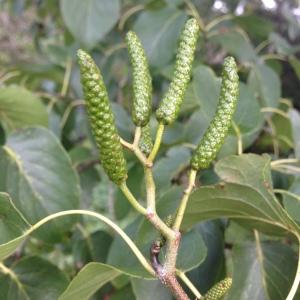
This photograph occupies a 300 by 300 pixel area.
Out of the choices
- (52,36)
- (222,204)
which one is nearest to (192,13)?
(222,204)

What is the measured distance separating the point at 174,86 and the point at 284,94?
157 cm

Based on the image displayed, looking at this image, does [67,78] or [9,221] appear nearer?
[9,221]

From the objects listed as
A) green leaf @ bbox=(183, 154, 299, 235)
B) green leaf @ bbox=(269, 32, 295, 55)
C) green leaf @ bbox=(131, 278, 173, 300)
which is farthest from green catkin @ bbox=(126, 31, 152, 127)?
green leaf @ bbox=(269, 32, 295, 55)

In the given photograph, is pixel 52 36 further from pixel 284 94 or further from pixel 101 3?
pixel 101 3

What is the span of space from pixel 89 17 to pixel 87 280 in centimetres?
87

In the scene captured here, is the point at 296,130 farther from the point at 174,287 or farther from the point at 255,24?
the point at 255,24

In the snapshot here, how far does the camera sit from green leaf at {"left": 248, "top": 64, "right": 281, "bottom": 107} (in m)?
1.34

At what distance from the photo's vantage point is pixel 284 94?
6.82 feet

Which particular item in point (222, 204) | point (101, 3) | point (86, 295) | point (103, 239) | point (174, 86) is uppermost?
point (101, 3)

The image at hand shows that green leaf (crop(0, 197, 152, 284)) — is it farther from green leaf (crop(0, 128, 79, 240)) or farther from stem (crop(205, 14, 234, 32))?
stem (crop(205, 14, 234, 32))

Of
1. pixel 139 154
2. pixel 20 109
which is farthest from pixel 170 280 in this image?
pixel 20 109

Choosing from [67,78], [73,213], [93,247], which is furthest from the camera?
[67,78]

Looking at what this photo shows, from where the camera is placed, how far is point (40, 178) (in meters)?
0.91

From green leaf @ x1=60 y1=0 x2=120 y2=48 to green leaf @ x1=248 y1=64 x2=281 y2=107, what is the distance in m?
0.36
